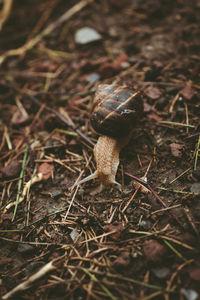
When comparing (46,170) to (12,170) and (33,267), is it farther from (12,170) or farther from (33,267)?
(33,267)

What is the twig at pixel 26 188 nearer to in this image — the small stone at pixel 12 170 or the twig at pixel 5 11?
the small stone at pixel 12 170

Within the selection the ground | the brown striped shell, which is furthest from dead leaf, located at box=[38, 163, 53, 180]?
the brown striped shell

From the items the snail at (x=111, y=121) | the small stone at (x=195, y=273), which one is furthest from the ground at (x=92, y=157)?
the snail at (x=111, y=121)

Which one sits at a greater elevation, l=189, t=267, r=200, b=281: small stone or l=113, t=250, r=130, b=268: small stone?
l=113, t=250, r=130, b=268: small stone

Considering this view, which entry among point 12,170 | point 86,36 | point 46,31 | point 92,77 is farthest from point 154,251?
point 46,31

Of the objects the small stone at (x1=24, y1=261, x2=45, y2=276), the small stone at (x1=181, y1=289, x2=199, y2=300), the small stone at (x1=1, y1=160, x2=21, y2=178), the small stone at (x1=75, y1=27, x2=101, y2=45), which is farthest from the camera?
the small stone at (x1=75, y1=27, x2=101, y2=45)

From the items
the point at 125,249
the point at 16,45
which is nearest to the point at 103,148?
the point at 125,249

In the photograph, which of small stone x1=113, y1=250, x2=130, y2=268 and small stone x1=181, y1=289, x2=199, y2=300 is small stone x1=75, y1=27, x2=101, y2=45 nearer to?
small stone x1=113, y1=250, x2=130, y2=268

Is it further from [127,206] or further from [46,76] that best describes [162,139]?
[46,76]
